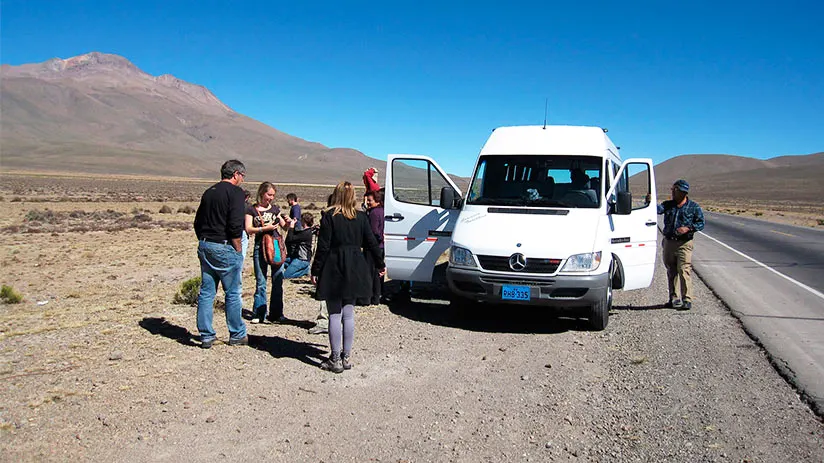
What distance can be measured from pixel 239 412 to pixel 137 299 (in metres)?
5.66

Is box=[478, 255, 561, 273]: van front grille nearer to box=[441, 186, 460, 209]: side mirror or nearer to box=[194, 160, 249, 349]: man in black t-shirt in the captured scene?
box=[441, 186, 460, 209]: side mirror

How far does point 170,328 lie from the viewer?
755 cm

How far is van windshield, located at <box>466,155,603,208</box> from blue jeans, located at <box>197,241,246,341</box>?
343 centimetres

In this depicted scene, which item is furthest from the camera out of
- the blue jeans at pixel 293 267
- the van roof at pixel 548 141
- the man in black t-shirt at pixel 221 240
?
the van roof at pixel 548 141

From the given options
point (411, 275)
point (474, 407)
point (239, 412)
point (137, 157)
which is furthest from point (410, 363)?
point (137, 157)

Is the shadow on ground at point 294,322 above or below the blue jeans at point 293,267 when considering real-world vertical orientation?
below

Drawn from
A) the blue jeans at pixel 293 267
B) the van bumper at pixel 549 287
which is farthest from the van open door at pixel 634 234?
the blue jeans at pixel 293 267

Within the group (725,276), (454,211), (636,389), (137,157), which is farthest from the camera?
(137,157)

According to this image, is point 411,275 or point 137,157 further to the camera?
point 137,157

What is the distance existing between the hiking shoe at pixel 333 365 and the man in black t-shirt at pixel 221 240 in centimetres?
129

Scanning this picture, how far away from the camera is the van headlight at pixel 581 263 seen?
7.23 meters

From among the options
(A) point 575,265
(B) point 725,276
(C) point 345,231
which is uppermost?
(C) point 345,231

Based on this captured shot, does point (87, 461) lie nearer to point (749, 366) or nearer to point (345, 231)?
point (345, 231)

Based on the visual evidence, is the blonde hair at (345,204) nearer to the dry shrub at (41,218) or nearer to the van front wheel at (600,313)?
the van front wheel at (600,313)
